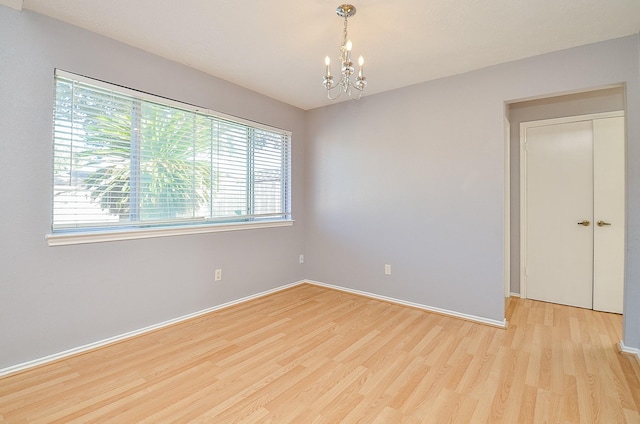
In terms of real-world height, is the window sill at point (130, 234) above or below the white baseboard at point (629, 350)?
above

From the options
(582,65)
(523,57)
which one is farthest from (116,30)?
(582,65)

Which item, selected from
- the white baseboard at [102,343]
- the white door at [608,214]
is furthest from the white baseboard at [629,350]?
the white baseboard at [102,343]

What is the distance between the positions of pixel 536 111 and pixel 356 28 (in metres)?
2.67

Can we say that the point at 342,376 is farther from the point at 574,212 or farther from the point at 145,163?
the point at 574,212

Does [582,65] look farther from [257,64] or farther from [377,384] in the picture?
[377,384]

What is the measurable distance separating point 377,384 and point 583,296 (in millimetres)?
2948

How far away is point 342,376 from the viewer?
202 cm

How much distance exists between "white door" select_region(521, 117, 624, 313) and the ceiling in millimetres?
1250

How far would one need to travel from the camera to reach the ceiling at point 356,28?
2.01m

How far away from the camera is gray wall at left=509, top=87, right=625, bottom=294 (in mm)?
3188

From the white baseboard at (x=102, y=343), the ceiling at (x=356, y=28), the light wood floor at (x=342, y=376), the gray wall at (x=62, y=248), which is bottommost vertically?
the light wood floor at (x=342, y=376)

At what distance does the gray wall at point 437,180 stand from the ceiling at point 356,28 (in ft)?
0.90

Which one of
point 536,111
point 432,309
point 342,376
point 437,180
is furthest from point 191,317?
point 536,111

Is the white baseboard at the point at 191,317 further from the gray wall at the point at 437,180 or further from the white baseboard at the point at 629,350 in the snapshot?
the white baseboard at the point at 629,350
